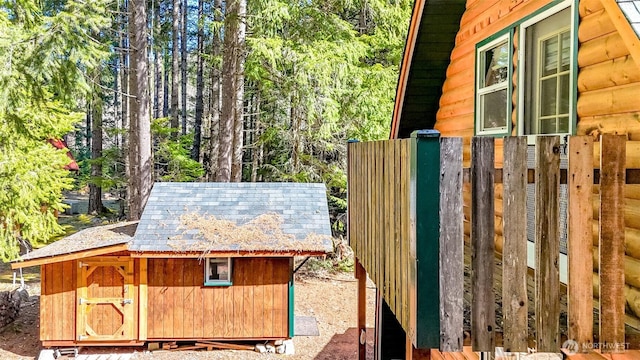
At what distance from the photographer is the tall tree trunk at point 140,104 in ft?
45.4

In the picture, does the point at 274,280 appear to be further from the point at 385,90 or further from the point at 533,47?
the point at 533,47

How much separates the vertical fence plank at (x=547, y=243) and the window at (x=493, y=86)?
2.25 meters

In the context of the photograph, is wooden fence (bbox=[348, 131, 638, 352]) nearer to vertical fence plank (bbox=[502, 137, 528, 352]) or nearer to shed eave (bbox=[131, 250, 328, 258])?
vertical fence plank (bbox=[502, 137, 528, 352])

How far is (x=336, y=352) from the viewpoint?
9.74 m

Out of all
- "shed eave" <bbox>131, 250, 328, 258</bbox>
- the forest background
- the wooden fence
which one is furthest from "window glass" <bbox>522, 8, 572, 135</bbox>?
the forest background

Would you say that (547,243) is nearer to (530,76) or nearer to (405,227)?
(405,227)

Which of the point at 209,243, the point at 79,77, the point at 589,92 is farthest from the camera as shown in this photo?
the point at 79,77

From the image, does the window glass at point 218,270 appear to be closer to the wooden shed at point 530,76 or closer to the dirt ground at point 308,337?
the dirt ground at point 308,337

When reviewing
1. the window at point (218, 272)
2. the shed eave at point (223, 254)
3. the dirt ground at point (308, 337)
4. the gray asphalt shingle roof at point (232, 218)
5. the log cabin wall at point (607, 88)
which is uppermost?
the log cabin wall at point (607, 88)

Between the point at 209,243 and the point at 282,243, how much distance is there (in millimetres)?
1490

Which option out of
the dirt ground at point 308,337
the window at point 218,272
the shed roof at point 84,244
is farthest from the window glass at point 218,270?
the shed roof at point 84,244

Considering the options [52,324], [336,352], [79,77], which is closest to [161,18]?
[79,77]

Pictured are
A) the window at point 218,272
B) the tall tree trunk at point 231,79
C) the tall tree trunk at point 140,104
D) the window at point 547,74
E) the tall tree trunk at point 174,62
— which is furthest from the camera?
the tall tree trunk at point 174,62

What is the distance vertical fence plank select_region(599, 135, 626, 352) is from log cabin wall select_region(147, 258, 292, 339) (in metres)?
8.48
